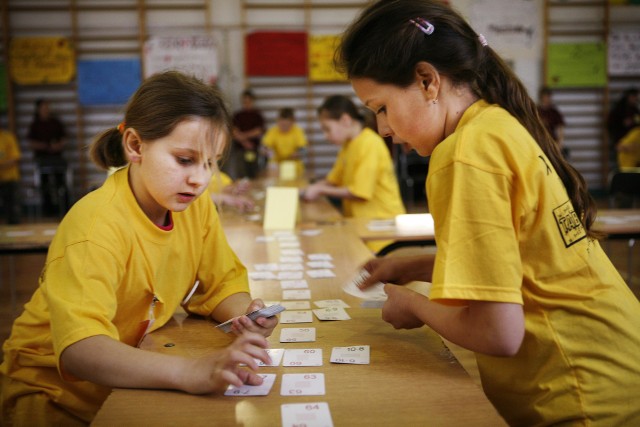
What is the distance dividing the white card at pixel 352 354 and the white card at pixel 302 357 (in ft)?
0.10

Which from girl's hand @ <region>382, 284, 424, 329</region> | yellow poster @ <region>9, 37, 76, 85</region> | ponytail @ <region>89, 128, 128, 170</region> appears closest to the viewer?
girl's hand @ <region>382, 284, 424, 329</region>

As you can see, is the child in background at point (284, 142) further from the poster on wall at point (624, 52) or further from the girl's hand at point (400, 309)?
the girl's hand at point (400, 309)

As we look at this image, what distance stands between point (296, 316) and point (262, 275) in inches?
20.9

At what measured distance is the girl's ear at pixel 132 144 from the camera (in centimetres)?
138

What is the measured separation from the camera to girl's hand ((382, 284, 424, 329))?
1262mm

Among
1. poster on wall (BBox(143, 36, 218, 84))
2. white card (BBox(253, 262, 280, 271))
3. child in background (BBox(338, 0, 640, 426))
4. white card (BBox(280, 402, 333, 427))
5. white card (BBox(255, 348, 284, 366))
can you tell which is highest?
poster on wall (BBox(143, 36, 218, 84))

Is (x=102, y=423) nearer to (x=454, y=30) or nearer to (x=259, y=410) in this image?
(x=259, y=410)

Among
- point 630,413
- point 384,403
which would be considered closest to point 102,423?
point 384,403

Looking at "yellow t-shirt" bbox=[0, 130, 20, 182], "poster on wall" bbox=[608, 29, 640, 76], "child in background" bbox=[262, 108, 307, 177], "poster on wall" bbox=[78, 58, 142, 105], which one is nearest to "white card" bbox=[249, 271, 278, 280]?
"child in background" bbox=[262, 108, 307, 177]

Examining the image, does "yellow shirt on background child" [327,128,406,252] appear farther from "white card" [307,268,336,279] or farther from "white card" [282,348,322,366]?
"white card" [282,348,322,366]

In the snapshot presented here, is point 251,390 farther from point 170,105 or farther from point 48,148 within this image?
point 48,148

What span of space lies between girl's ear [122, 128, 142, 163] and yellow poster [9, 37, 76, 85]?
822 centimetres

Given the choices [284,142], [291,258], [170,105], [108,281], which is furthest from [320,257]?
[284,142]

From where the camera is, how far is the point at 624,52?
29.8 feet
